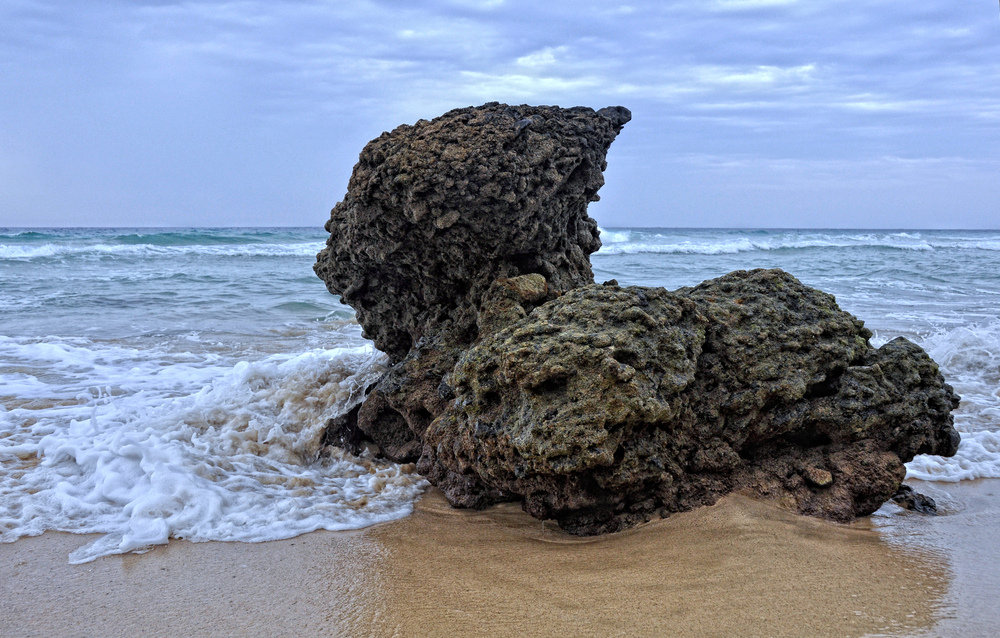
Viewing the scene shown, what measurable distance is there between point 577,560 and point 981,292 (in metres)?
13.1

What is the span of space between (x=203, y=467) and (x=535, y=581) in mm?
2084

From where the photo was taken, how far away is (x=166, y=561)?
111 inches

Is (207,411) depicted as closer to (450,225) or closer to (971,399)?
(450,225)

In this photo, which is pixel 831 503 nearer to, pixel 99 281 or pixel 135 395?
pixel 135 395

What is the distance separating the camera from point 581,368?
2775mm

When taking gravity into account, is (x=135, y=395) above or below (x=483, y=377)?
below

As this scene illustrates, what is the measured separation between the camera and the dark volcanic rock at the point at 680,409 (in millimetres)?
2764

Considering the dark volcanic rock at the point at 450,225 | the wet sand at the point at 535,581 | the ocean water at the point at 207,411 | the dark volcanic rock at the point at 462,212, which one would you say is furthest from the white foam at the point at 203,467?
the dark volcanic rock at the point at 462,212

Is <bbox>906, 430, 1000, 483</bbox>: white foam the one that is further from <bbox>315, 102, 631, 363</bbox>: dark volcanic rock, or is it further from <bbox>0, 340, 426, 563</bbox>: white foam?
<bbox>0, 340, 426, 563</bbox>: white foam

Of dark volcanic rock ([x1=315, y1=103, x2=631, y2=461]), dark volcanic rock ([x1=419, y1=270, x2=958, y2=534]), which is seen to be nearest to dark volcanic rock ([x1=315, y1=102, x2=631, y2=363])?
dark volcanic rock ([x1=315, y1=103, x2=631, y2=461])

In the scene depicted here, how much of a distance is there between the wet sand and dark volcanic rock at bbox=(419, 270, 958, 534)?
172 mm

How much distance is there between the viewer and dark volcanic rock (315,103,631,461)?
3.53 m

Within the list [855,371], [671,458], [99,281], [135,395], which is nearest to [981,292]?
[855,371]

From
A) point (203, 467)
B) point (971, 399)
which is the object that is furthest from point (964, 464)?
point (203, 467)
